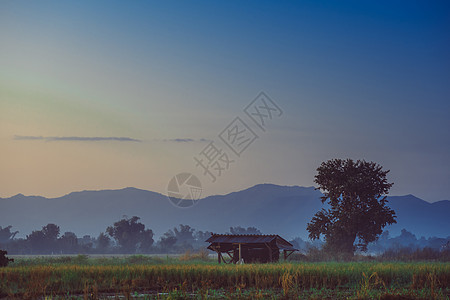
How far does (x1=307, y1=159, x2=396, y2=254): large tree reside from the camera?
59.4 meters

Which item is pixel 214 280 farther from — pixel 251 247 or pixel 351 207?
pixel 351 207

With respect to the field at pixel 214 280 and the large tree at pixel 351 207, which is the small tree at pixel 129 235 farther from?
the field at pixel 214 280

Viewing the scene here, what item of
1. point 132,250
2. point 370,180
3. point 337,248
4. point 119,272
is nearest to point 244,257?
point 337,248

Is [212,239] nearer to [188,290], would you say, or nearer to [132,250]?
[188,290]

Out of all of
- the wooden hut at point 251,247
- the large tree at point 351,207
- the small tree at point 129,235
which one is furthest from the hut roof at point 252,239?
the small tree at point 129,235

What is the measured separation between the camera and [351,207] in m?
60.4

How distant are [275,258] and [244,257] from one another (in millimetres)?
3190

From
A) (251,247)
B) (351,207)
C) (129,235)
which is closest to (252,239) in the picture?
(251,247)

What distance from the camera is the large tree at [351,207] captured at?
59.4 metres

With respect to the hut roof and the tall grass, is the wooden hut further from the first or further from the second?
the tall grass

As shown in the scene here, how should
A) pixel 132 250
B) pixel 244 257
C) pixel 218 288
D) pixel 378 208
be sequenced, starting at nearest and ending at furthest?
pixel 218 288 < pixel 244 257 < pixel 378 208 < pixel 132 250

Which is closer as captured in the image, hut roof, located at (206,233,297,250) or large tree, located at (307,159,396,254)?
hut roof, located at (206,233,297,250)

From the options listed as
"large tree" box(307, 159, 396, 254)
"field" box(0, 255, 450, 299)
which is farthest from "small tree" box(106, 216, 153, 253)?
"field" box(0, 255, 450, 299)

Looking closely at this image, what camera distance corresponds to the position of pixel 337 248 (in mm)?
61188
